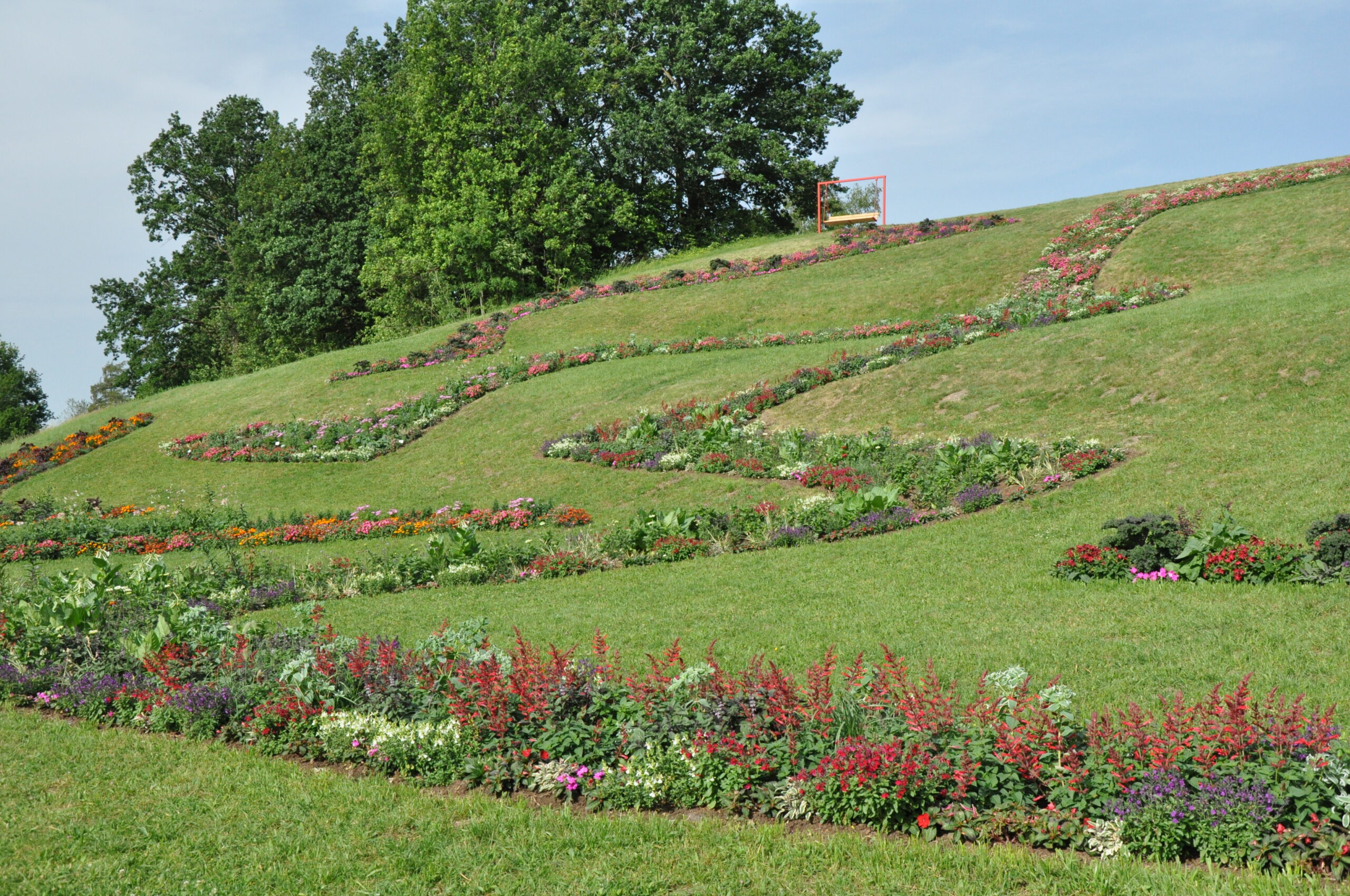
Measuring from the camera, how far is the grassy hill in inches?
202

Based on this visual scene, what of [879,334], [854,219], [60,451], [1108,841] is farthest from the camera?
[854,219]

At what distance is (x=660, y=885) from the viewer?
475 cm

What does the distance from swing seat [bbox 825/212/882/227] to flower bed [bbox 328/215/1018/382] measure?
8.61 ft

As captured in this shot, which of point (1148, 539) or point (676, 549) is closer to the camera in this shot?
point (1148, 539)

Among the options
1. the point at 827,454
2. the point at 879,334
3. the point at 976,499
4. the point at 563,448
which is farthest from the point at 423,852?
the point at 879,334

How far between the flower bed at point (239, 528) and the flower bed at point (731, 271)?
1431 cm

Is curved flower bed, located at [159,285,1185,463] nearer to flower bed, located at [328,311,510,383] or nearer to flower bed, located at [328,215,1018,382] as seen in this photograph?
flower bed, located at [328,311,510,383]

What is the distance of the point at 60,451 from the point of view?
29578 millimetres

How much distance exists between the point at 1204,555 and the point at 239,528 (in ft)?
55.6

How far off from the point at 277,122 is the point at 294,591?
51.5 metres

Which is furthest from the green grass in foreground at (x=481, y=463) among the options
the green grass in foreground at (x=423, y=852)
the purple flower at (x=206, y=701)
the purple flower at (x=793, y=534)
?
the green grass in foreground at (x=423, y=852)

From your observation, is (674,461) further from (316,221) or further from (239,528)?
(316,221)

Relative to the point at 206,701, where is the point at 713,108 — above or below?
above

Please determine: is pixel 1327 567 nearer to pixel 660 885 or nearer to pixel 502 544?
pixel 660 885
